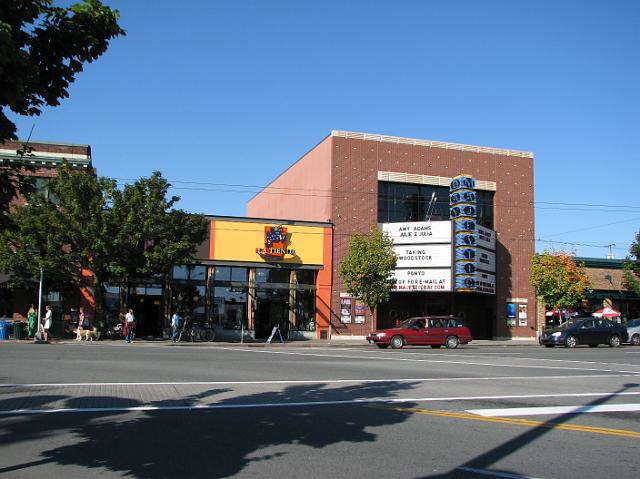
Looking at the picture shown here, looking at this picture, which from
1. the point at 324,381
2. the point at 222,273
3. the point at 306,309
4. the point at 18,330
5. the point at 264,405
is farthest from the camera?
the point at 306,309

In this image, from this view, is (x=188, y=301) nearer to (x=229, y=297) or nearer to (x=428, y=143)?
(x=229, y=297)

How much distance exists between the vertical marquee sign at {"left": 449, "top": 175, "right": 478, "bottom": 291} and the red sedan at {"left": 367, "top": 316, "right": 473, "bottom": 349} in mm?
6302

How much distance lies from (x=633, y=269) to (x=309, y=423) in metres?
42.5

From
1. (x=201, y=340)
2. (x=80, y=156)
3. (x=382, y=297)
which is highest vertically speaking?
(x=80, y=156)

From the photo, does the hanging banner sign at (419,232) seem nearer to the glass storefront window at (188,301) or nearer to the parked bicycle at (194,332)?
the glass storefront window at (188,301)

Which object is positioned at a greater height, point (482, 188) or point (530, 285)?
point (482, 188)

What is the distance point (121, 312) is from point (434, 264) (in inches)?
723

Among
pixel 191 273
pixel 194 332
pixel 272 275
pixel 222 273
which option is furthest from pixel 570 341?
pixel 191 273

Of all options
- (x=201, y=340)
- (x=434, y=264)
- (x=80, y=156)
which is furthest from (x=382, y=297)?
(x=80, y=156)

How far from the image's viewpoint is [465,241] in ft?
121

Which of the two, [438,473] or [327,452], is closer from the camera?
[438,473]

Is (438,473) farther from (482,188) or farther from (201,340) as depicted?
(482,188)

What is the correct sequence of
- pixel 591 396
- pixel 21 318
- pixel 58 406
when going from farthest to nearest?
pixel 21 318 < pixel 591 396 < pixel 58 406

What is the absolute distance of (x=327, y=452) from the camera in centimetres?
745
